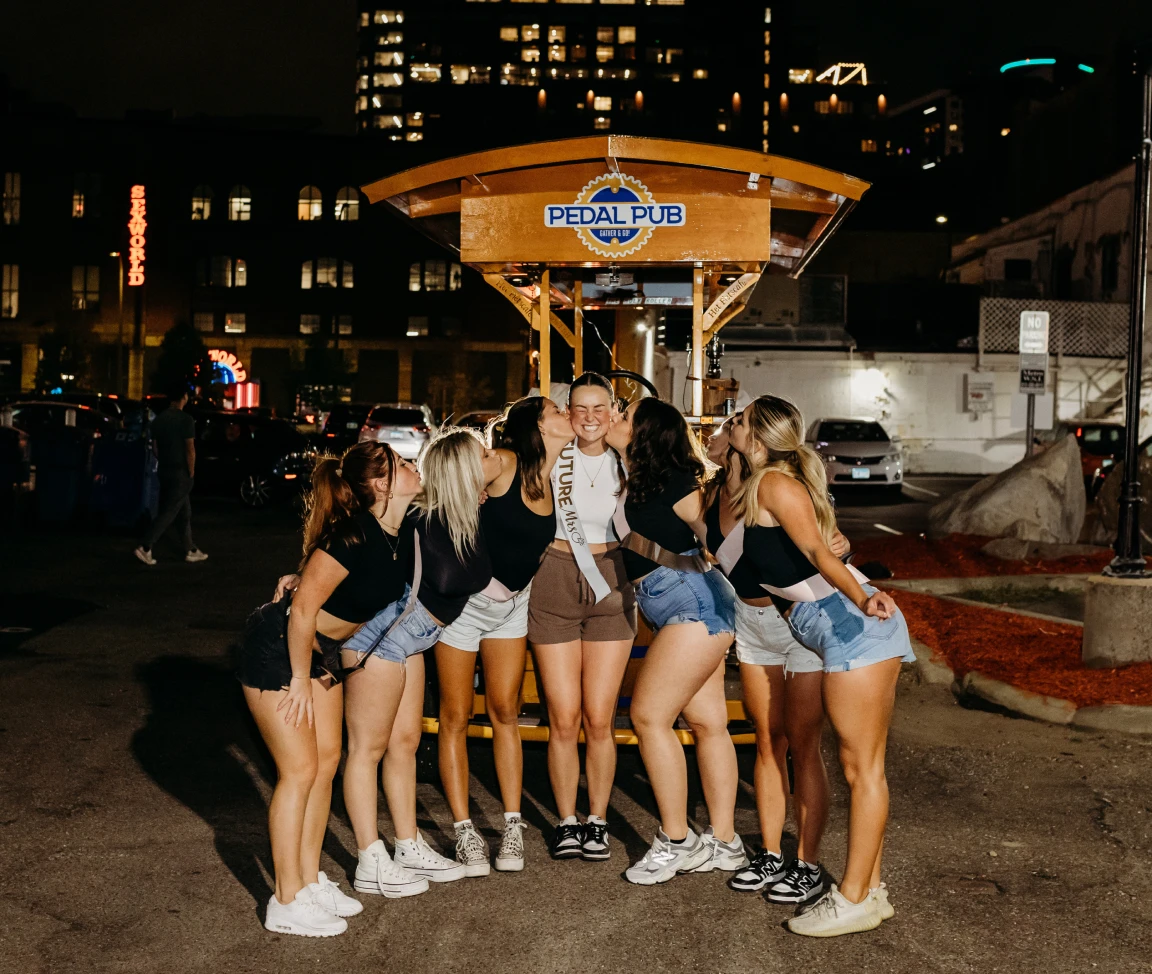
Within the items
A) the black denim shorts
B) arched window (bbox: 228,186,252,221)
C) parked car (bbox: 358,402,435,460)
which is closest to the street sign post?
parked car (bbox: 358,402,435,460)

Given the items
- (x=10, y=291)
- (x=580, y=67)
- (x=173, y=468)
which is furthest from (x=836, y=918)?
(x=580, y=67)

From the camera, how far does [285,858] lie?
15.4 ft

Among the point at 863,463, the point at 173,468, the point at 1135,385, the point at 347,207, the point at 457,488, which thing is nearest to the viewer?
the point at 457,488

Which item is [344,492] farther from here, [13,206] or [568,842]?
[13,206]

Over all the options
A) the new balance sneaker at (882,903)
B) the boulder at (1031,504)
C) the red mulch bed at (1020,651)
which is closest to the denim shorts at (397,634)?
the new balance sneaker at (882,903)

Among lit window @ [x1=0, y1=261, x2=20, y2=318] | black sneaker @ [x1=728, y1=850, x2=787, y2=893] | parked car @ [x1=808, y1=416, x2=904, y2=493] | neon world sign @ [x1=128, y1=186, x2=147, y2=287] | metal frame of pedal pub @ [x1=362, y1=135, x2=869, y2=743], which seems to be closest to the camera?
black sneaker @ [x1=728, y1=850, x2=787, y2=893]

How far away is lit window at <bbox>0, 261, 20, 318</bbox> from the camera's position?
70.4 meters

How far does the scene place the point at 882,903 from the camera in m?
4.80

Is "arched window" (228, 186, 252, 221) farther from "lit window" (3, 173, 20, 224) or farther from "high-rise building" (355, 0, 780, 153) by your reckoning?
"high-rise building" (355, 0, 780, 153)

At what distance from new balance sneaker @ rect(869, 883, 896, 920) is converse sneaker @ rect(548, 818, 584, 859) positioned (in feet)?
4.22

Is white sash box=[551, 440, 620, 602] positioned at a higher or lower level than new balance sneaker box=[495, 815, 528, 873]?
higher

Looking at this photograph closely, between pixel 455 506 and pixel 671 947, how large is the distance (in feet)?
6.01

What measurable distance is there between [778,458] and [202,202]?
2825 inches

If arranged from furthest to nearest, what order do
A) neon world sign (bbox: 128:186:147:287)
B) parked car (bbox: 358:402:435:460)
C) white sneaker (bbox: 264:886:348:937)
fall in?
neon world sign (bbox: 128:186:147:287) < parked car (bbox: 358:402:435:460) < white sneaker (bbox: 264:886:348:937)
